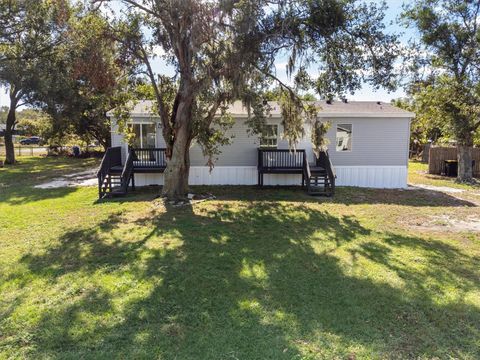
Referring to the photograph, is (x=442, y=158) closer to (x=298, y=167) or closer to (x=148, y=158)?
(x=298, y=167)

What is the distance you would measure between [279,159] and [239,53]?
17.9 ft

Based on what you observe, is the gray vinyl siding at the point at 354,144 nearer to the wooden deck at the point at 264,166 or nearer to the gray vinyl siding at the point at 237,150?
the gray vinyl siding at the point at 237,150

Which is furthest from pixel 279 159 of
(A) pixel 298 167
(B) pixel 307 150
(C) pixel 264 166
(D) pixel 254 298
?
(D) pixel 254 298

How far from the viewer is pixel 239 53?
25.5 feet

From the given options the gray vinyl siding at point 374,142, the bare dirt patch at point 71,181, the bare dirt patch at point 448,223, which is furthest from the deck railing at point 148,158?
the bare dirt patch at point 448,223

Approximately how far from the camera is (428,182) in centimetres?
1497

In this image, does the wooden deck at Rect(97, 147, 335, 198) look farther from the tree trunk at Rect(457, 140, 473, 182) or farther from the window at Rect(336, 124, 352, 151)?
the tree trunk at Rect(457, 140, 473, 182)

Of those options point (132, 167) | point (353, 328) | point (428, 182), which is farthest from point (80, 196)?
point (428, 182)

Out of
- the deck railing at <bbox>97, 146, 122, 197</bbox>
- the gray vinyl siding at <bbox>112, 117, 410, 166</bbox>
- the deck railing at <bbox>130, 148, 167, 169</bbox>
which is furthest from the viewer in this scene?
the gray vinyl siding at <bbox>112, 117, 410, 166</bbox>

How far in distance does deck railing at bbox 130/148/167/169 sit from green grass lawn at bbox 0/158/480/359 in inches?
146

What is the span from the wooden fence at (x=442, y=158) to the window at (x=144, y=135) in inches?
570

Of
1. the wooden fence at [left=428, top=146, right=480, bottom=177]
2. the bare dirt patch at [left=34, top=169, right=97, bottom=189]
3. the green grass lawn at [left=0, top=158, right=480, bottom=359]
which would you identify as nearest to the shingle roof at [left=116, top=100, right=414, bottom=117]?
the bare dirt patch at [left=34, top=169, right=97, bottom=189]

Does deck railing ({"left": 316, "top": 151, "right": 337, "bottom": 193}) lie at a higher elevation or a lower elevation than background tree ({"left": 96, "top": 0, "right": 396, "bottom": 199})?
lower

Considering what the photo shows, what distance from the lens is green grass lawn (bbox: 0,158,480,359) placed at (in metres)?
3.27
